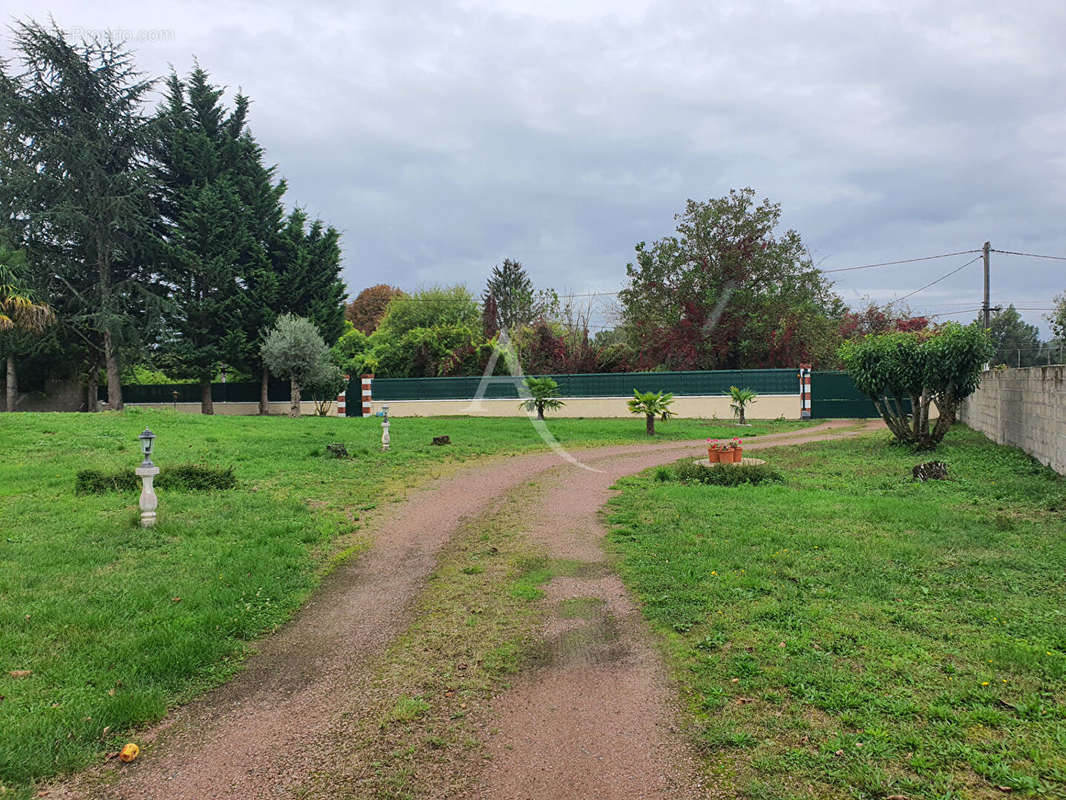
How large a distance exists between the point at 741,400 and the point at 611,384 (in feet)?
17.3

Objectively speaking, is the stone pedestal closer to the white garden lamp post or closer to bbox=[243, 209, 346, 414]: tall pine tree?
the white garden lamp post

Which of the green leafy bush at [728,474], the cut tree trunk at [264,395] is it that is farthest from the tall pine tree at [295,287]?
the green leafy bush at [728,474]

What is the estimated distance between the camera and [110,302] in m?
25.7

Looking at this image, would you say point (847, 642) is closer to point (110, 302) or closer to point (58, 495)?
point (58, 495)

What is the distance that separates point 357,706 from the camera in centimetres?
331

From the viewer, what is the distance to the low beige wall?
Answer: 75.9ft

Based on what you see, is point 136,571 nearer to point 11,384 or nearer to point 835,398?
point 835,398

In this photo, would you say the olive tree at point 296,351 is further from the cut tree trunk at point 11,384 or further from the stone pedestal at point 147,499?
the stone pedestal at point 147,499

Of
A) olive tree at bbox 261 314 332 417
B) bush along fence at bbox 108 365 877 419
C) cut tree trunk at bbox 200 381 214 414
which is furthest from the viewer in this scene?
cut tree trunk at bbox 200 381 214 414

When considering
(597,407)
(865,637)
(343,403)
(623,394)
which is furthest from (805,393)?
(865,637)

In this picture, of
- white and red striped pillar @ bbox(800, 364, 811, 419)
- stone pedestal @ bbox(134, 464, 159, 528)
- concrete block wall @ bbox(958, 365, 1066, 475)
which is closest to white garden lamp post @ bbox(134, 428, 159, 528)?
stone pedestal @ bbox(134, 464, 159, 528)

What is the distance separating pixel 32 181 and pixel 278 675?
94.2 ft

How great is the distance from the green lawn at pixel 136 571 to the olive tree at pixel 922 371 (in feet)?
28.2

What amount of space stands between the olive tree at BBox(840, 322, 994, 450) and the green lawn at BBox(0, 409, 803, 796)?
8588mm
